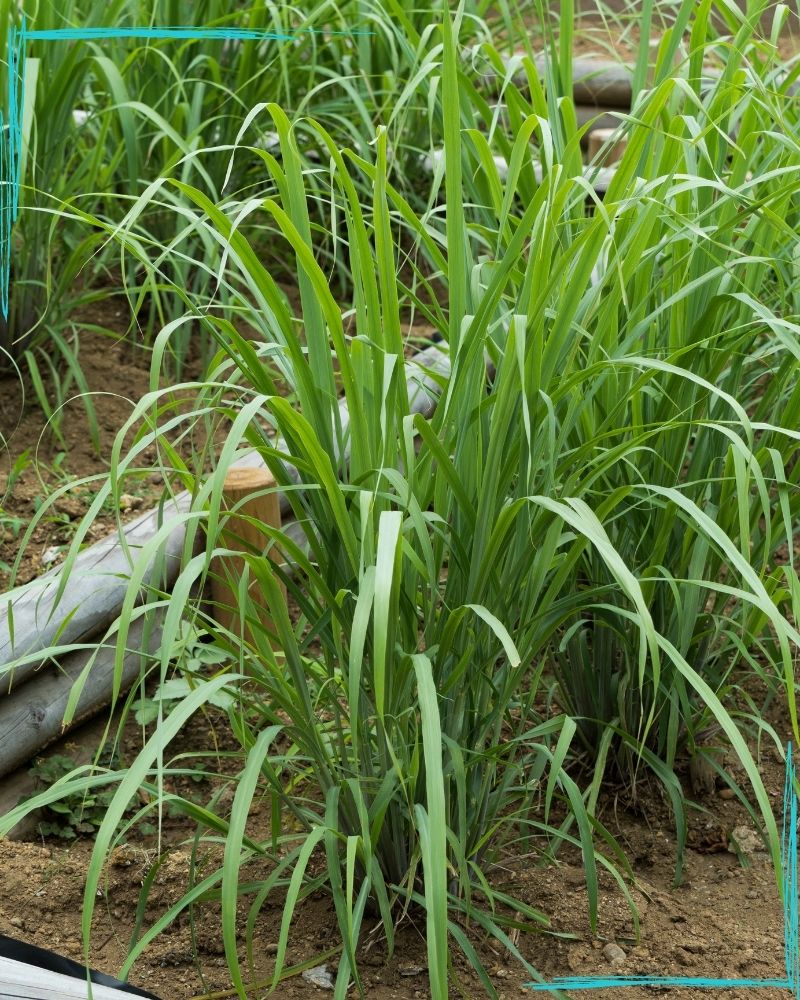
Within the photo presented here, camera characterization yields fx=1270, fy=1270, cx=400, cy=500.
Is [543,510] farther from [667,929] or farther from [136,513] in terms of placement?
[136,513]

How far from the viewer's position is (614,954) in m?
1.60

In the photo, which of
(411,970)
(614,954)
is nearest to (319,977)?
(411,970)

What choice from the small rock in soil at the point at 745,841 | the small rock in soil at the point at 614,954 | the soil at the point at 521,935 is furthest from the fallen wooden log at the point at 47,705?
the small rock in soil at the point at 745,841

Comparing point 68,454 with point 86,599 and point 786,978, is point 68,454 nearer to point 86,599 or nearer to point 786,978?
point 86,599

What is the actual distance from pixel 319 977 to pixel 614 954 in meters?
0.37

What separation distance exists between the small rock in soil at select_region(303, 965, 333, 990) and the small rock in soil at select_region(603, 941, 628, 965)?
35 cm

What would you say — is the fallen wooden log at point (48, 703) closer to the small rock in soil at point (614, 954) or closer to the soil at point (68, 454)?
the soil at point (68, 454)

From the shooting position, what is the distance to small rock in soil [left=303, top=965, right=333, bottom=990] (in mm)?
1538

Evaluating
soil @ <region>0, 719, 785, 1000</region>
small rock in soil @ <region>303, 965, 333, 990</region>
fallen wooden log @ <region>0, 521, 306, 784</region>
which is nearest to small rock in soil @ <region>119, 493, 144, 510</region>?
fallen wooden log @ <region>0, 521, 306, 784</region>

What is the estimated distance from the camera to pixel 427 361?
2.62 m

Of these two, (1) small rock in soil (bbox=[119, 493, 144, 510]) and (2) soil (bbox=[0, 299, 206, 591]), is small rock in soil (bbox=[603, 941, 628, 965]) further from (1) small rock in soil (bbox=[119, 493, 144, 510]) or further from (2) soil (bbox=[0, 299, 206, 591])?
(1) small rock in soil (bbox=[119, 493, 144, 510])

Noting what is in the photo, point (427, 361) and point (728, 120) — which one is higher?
point (728, 120)

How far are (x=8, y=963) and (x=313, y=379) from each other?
706mm

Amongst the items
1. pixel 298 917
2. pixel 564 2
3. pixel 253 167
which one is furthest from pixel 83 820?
pixel 253 167
